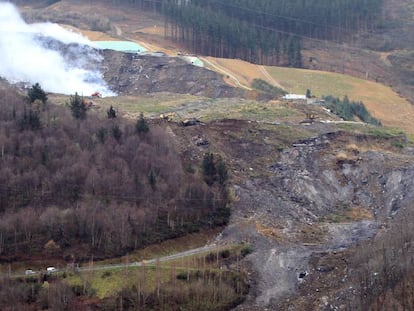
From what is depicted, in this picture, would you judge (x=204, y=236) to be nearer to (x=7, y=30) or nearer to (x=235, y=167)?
(x=235, y=167)

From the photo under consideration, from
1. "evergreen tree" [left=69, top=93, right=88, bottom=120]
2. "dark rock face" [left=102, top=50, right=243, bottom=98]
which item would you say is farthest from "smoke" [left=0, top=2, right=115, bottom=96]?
"evergreen tree" [left=69, top=93, right=88, bottom=120]

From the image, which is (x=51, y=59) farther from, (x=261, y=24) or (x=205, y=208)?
(x=205, y=208)

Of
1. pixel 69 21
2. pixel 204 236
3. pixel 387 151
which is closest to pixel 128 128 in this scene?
pixel 204 236

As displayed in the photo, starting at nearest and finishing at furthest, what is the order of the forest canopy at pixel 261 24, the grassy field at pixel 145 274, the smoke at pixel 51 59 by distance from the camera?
1. the grassy field at pixel 145 274
2. the smoke at pixel 51 59
3. the forest canopy at pixel 261 24

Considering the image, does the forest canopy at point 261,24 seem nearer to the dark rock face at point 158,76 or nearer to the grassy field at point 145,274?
the dark rock face at point 158,76

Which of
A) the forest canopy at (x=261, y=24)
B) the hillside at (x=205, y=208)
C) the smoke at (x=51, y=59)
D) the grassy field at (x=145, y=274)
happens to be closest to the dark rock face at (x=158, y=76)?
the smoke at (x=51, y=59)

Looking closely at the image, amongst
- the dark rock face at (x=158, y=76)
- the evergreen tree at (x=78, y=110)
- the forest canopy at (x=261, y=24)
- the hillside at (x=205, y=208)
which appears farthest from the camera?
the forest canopy at (x=261, y=24)

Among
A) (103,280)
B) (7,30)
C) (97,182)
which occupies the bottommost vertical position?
(103,280)

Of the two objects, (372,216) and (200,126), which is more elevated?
(200,126)
